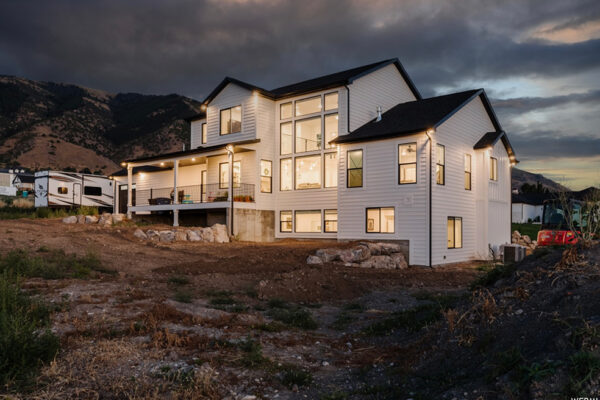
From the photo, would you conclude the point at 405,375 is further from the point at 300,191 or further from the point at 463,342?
the point at 300,191

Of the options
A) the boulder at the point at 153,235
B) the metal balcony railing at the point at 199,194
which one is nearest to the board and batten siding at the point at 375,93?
the metal balcony railing at the point at 199,194

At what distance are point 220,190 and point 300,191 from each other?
5392mm

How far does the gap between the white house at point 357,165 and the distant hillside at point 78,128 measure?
48.4 m

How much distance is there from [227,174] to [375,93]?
32.8ft

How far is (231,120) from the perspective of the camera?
26938 millimetres

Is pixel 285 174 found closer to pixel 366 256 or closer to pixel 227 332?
pixel 366 256

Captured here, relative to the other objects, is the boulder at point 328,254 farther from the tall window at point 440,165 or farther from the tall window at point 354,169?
the tall window at point 440,165

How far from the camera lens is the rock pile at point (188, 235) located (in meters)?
21.2

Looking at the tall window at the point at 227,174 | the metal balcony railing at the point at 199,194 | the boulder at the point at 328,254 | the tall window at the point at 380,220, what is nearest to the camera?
the boulder at the point at 328,254

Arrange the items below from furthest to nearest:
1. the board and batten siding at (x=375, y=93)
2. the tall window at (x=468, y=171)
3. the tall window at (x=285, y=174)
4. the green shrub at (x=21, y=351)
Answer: the tall window at (x=285, y=174)
the board and batten siding at (x=375, y=93)
the tall window at (x=468, y=171)
the green shrub at (x=21, y=351)

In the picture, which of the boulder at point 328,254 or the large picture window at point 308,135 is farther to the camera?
the large picture window at point 308,135

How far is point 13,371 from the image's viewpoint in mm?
4844

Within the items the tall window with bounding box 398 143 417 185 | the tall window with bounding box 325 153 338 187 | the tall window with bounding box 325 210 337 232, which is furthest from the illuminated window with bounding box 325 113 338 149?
the tall window with bounding box 398 143 417 185

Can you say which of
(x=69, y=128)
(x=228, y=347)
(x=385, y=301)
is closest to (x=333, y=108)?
(x=385, y=301)
